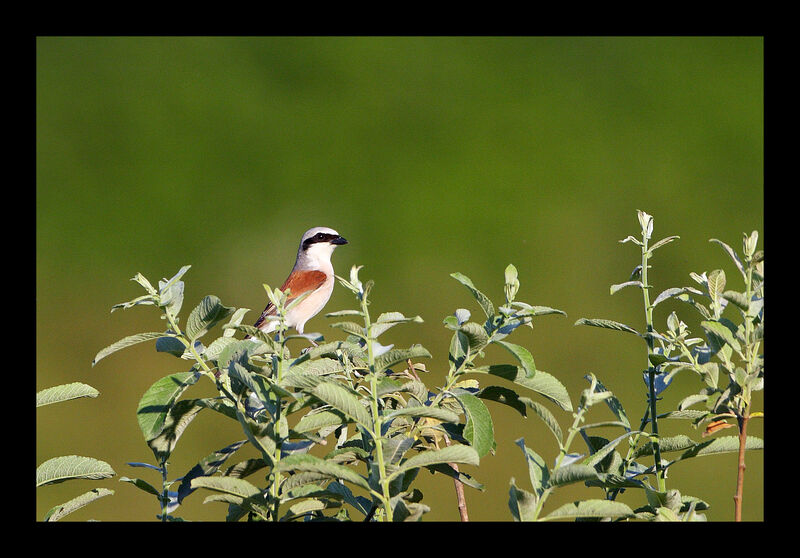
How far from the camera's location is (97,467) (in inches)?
49.4

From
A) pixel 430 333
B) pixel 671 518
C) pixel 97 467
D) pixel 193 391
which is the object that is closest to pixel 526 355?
pixel 671 518

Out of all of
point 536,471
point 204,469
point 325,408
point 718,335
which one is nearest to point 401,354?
point 325,408

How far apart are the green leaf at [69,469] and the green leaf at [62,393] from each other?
9 centimetres

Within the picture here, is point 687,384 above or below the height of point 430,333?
below

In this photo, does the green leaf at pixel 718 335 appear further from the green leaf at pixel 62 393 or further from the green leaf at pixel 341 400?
the green leaf at pixel 62 393

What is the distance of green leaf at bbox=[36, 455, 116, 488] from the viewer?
123 cm

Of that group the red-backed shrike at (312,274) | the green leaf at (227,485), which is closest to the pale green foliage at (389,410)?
the green leaf at (227,485)

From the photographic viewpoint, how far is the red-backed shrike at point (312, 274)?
13.4 ft

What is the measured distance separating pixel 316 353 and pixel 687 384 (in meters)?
4.28

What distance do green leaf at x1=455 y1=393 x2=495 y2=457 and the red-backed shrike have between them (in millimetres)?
2716

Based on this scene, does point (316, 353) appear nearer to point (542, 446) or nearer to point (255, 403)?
point (255, 403)

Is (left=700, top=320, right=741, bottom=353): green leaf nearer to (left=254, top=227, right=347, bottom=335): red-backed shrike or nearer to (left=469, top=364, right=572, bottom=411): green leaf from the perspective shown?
(left=469, top=364, right=572, bottom=411): green leaf

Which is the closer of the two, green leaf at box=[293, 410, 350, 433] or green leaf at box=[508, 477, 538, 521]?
green leaf at box=[508, 477, 538, 521]

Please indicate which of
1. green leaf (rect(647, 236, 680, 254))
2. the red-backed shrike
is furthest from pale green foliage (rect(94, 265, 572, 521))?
the red-backed shrike
